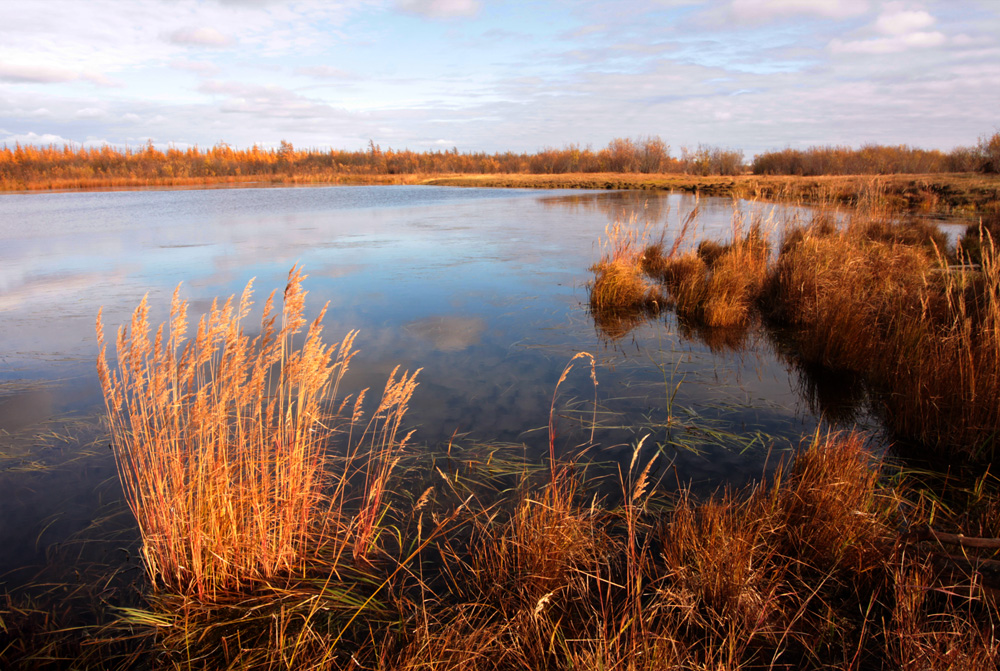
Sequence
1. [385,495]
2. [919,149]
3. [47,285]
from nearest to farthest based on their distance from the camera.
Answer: [385,495]
[47,285]
[919,149]

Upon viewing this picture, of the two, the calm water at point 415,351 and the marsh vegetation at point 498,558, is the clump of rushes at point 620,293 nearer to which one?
the calm water at point 415,351

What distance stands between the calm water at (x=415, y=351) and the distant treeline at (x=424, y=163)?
97.0ft

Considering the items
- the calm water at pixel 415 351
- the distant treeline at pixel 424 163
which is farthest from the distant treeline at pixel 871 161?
the calm water at pixel 415 351

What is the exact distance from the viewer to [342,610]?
2422 mm

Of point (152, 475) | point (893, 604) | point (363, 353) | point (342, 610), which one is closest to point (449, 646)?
point (342, 610)

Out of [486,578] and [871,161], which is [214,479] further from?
[871,161]

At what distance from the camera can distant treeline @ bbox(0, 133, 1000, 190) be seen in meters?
37.1

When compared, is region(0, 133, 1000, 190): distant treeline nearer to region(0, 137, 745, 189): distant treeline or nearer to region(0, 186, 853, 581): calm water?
region(0, 137, 745, 189): distant treeline

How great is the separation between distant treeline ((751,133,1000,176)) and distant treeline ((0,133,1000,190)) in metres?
0.07

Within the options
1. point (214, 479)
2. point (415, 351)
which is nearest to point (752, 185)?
point (415, 351)

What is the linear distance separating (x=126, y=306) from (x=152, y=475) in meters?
6.51

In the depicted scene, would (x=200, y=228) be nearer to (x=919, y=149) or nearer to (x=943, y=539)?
(x=943, y=539)

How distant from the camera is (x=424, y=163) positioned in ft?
203

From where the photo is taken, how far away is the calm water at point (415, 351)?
12.0ft
